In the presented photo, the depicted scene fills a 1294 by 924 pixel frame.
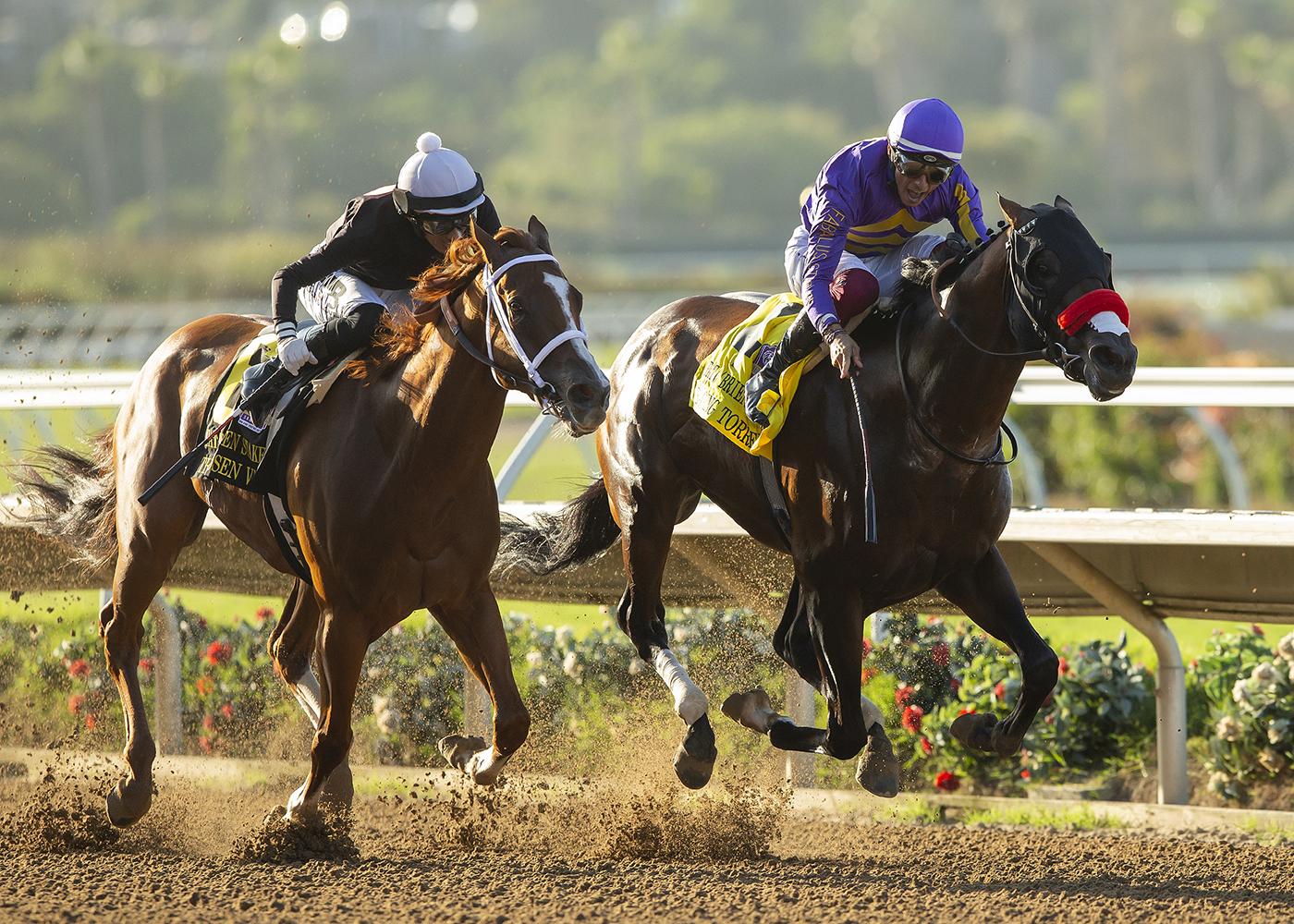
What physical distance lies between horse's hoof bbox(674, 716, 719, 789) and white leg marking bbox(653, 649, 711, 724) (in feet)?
0.17

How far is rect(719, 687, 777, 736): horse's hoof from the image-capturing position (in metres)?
4.45

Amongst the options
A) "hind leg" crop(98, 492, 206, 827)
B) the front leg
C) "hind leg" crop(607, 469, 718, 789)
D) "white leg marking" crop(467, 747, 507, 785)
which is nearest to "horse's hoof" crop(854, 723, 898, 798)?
the front leg

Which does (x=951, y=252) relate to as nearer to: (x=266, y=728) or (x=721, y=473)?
(x=721, y=473)

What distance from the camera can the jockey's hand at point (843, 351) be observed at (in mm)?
3924

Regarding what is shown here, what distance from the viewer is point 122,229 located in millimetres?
69688

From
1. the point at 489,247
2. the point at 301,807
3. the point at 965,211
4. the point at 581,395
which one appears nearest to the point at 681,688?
the point at 301,807

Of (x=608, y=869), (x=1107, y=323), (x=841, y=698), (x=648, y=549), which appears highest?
(x=1107, y=323)

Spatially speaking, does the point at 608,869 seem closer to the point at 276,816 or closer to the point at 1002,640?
the point at 276,816

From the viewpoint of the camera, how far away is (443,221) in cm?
418

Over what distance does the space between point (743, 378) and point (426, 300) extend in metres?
0.92

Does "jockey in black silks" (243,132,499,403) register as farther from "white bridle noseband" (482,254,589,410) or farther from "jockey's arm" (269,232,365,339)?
"white bridle noseband" (482,254,589,410)

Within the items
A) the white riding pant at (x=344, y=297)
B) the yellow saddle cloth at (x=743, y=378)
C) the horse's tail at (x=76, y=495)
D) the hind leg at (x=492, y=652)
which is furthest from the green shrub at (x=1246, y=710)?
the horse's tail at (x=76, y=495)

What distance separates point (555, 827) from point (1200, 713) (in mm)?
2276

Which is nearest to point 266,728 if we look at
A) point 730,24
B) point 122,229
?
point 122,229
